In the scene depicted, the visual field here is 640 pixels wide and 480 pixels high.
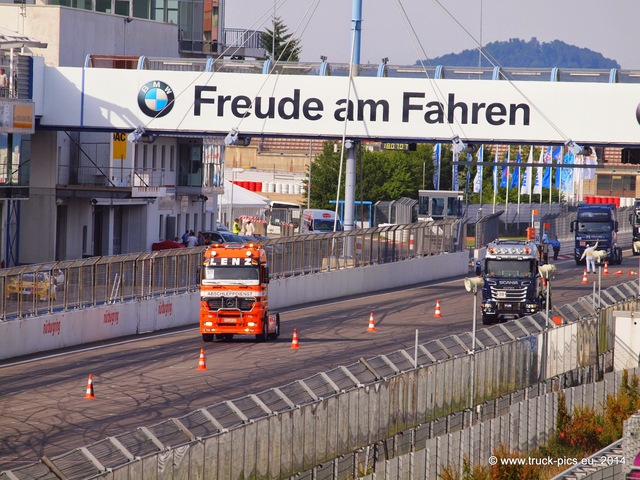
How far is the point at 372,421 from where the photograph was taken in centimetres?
2027

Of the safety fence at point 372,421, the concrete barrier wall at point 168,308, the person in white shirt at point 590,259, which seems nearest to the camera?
the safety fence at point 372,421

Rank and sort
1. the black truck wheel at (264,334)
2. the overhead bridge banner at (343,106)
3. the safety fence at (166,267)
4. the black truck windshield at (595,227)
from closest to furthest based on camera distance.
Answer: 1. the safety fence at (166,267)
2. the black truck wheel at (264,334)
3. the overhead bridge banner at (343,106)
4. the black truck windshield at (595,227)

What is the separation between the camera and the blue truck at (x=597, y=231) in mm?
65625

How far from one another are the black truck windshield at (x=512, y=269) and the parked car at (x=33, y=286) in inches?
612

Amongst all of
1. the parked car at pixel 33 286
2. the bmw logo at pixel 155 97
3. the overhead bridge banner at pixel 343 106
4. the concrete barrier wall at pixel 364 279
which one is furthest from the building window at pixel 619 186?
the parked car at pixel 33 286

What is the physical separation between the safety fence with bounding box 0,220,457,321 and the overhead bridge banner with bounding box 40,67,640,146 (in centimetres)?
501

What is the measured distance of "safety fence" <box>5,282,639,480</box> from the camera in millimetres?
15367

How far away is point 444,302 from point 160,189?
2181cm

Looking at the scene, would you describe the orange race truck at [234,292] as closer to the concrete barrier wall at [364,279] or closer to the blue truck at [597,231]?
the concrete barrier wall at [364,279]

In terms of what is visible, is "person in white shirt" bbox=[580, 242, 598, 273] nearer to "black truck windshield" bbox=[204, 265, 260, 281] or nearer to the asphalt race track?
the asphalt race track

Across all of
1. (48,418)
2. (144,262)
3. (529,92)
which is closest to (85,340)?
(144,262)

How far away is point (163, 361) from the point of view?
3394 centimetres

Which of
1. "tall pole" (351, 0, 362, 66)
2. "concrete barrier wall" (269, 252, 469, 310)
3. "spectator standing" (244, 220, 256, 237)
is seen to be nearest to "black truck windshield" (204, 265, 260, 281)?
"concrete barrier wall" (269, 252, 469, 310)

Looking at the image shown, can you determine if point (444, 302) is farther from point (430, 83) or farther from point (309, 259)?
point (430, 83)
